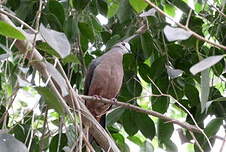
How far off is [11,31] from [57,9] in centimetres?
76

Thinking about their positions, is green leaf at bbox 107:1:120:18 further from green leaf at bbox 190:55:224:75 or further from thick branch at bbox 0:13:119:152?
green leaf at bbox 190:55:224:75

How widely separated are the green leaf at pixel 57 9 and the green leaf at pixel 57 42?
2.15ft

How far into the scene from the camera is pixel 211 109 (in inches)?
61.6

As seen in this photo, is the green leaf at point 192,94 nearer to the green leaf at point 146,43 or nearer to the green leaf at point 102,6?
the green leaf at point 146,43

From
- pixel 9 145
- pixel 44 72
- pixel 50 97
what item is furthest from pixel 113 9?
pixel 9 145

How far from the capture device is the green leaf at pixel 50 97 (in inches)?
33.0

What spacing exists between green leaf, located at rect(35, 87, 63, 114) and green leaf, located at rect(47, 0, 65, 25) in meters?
0.64

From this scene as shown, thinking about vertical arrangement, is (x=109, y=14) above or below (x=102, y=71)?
above

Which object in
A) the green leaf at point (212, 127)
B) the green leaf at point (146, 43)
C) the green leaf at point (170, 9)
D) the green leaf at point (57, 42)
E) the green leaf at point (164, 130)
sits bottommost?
the green leaf at point (164, 130)

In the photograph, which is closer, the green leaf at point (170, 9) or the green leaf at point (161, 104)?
the green leaf at point (161, 104)

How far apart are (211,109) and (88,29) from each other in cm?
53

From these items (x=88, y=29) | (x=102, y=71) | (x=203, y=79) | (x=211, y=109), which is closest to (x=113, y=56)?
(x=102, y=71)

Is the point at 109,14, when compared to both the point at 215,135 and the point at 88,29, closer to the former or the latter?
the point at 88,29

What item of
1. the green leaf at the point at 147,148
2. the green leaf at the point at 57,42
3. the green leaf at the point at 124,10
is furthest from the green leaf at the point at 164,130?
the green leaf at the point at 57,42
